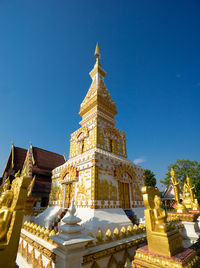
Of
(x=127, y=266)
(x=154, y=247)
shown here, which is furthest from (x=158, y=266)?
(x=127, y=266)

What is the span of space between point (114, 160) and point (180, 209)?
4289mm

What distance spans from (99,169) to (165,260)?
5944mm

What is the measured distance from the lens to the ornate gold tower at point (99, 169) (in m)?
7.90

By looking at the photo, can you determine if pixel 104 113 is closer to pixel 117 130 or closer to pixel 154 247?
pixel 117 130

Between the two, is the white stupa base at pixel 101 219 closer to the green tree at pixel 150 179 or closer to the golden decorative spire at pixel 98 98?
the golden decorative spire at pixel 98 98

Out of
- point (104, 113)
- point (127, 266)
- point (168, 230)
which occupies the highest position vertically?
point (104, 113)

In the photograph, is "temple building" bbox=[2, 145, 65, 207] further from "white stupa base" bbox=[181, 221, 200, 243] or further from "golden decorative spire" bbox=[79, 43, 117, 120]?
"white stupa base" bbox=[181, 221, 200, 243]

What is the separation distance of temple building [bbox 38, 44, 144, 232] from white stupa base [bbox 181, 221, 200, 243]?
273cm

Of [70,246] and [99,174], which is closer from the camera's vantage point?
[70,246]

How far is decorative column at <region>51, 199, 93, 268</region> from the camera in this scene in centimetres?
278

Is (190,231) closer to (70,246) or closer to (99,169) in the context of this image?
(99,169)

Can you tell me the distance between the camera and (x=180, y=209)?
621 centimetres

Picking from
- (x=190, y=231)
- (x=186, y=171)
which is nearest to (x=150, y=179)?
(x=186, y=171)

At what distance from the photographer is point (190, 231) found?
18.3 feet
